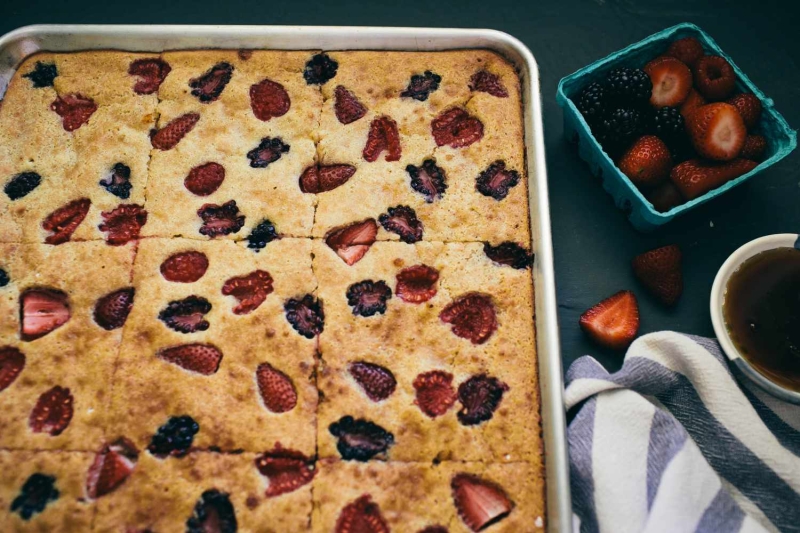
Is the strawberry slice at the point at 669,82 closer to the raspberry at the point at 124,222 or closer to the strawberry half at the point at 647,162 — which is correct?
the strawberry half at the point at 647,162

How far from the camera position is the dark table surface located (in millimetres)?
2314

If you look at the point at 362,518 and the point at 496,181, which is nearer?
the point at 362,518

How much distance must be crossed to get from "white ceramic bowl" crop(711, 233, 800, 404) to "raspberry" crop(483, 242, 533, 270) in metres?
0.60

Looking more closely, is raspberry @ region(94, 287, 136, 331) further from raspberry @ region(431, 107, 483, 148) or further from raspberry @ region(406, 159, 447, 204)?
raspberry @ region(431, 107, 483, 148)

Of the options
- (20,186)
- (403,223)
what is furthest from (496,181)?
(20,186)

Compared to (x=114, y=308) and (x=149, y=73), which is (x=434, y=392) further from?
(x=149, y=73)

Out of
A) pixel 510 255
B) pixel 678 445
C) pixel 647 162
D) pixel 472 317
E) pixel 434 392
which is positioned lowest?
pixel 678 445

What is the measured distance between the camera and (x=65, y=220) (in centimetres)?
217

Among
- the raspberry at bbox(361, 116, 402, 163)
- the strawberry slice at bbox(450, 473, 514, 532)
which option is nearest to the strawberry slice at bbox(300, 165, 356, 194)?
the raspberry at bbox(361, 116, 402, 163)

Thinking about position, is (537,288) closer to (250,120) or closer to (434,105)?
(434,105)

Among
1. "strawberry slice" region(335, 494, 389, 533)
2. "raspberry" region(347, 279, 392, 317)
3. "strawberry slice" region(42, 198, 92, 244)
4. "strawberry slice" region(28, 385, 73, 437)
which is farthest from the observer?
"strawberry slice" region(42, 198, 92, 244)

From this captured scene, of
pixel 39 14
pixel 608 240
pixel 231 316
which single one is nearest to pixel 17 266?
pixel 231 316

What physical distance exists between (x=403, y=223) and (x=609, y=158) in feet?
2.44

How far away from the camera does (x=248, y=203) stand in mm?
2166
